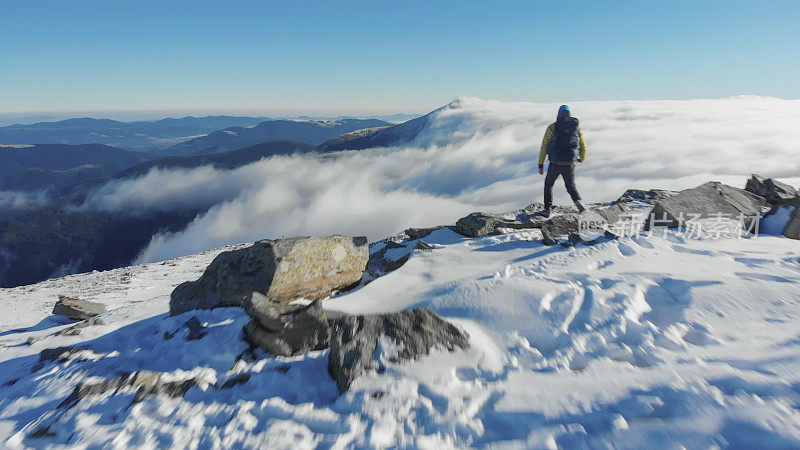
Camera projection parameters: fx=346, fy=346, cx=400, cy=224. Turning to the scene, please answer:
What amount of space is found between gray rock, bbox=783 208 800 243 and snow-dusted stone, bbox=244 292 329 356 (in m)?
12.9

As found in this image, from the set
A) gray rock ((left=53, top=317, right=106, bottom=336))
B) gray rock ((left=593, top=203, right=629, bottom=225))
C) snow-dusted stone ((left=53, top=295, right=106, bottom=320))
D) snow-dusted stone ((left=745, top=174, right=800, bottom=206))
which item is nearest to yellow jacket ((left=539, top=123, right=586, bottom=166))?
gray rock ((left=593, top=203, right=629, bottom=225))

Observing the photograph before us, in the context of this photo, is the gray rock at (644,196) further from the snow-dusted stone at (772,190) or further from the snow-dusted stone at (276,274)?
the snow-dusted stone at (276,274)

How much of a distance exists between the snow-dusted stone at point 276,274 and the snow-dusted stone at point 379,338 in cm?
249

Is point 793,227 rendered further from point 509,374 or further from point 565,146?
point 509,374

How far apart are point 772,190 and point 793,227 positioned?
7.01 m

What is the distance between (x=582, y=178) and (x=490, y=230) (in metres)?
137

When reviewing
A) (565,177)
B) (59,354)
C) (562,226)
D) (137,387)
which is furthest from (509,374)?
(565,177)

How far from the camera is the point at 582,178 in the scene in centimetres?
13088

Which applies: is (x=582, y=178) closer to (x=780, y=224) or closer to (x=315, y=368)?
(x=780, y=224)

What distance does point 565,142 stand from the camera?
1281 centimetres

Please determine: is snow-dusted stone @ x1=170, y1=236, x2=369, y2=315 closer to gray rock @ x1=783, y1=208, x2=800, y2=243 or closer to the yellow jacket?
the yellow jacket

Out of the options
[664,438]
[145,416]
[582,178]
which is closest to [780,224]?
[664,438]

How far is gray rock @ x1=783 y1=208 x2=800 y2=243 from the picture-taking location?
9727 millimetres

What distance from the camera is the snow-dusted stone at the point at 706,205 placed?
412 inches
